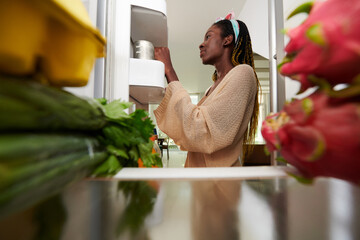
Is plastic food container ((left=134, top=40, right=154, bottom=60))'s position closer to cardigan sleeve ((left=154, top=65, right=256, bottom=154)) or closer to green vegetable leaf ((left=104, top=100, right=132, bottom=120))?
cardigan sleeve ((left=154, top=65, right=256, bottom=154))

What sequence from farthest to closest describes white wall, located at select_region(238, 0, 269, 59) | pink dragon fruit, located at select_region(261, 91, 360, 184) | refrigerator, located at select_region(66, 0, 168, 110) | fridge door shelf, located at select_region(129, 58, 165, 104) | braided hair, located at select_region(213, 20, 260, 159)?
white wall, located at select_region(238, 0, 269, 59)
braided hair, located at select_region(213, 20, 260, 159)
fridge door shelf, located at select_region(129, 58, 165, 104)
refrigerator, located at select_region(66, 0, 168, 110)
pink dragon fruit, located at select_region(261, 91, 360, 184)

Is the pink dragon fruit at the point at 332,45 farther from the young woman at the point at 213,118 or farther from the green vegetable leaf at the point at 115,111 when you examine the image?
the young woman at the point at 213,118

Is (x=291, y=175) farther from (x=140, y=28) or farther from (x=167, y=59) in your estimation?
(x=140, y=28)

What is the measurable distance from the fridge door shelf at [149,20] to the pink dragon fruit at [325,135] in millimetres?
795

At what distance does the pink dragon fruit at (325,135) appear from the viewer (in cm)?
13

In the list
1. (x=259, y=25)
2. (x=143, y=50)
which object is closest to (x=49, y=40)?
(x=143, y=50)

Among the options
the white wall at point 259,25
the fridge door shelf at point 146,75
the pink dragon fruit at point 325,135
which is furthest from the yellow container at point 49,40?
the white wall at point 259,25

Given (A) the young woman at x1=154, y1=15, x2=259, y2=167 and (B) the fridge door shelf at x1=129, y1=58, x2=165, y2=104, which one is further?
(B) the fridge door shelf at x1=129, y1=58, x2=165, y2=104

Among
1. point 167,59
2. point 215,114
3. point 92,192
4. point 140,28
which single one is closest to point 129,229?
point 92,192

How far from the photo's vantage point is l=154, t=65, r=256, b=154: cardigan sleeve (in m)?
0.68

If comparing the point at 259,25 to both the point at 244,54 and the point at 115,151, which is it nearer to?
the point at 244,54

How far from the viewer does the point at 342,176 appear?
0.50 ft

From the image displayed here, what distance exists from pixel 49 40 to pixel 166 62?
0.76 m

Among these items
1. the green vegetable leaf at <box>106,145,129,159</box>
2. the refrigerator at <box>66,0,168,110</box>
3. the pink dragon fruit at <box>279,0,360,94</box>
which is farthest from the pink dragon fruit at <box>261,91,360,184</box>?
the refrigerator at <box>66,0,168,110</box>
